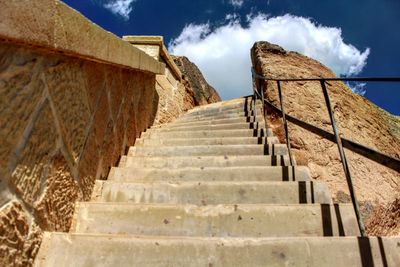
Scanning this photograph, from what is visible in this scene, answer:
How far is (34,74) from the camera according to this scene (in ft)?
4.03

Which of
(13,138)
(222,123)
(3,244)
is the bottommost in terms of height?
(3,244)

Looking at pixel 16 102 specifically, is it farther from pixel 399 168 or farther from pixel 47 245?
pixel 399 168

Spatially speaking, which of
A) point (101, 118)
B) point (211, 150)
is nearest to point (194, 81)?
point (211, 150)

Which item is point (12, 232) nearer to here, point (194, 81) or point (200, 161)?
point (200, 161)

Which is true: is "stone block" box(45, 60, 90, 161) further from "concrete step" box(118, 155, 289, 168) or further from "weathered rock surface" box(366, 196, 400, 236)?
"weathered rock surface" box(366, 196, 400, 236)

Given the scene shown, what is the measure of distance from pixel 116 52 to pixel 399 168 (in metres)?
1.83

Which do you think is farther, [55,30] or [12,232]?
[55,30]

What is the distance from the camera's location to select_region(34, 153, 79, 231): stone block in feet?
4.45

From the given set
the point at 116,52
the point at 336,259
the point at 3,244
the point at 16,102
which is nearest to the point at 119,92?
the point at 116,52

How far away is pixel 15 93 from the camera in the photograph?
1117mm

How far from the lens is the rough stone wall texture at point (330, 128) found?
355 centimetres

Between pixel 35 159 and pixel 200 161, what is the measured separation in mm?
1541

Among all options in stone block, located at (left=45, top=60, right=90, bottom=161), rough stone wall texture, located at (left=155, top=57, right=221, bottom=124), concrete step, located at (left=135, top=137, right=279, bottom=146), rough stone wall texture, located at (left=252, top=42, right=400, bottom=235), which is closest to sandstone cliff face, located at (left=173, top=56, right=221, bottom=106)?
A: rough stone wall texture, located at (left=155, top=57, right=221, bottom=124)

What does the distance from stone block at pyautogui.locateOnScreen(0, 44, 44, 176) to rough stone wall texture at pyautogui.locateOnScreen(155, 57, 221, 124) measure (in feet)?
11.2
